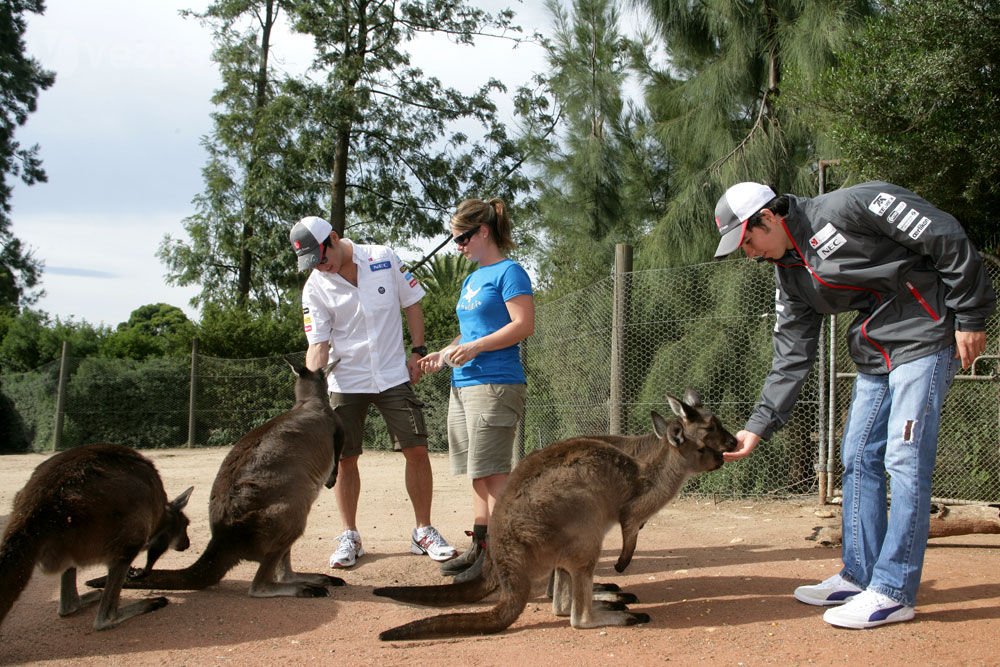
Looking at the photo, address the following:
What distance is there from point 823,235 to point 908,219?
0.39 metres

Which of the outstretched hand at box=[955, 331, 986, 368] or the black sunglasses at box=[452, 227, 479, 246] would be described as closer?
the outstretched hand at box=[955, 331, 986, 368]

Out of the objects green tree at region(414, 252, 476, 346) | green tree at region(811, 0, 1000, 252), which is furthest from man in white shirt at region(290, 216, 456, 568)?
green tree at region(414, 252, 476, 346)

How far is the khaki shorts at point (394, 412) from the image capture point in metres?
5.88

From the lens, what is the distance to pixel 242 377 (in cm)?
1634

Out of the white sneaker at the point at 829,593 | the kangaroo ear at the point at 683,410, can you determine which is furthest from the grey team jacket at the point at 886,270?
the white sneaker at the point at 829,593

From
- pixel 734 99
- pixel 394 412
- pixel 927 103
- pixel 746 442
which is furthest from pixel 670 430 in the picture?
pixel 734 99

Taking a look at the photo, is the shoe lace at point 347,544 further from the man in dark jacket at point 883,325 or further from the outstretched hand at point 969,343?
the outstretched hand at point 969,343

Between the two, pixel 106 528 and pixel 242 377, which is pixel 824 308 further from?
pixel 242 377

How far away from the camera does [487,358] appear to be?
5293 millimetres

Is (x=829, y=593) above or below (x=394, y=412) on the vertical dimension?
below

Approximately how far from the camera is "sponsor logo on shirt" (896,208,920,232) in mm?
3768

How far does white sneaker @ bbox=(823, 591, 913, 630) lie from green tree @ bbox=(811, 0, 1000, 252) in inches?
176

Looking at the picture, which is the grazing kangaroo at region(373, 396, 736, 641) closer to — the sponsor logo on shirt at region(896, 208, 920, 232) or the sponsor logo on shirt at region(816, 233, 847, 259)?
the sponsor logo on shirt at region(816, 233, 847, 259)

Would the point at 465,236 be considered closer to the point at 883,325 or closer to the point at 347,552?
the point at 347,552
